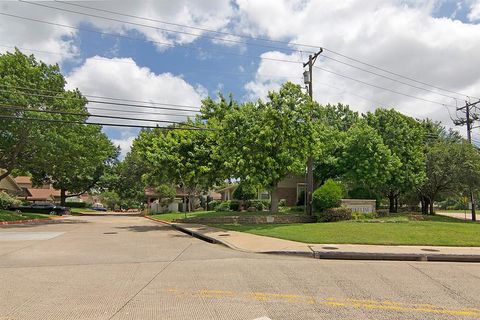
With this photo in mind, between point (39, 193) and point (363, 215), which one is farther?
point (39, 193)

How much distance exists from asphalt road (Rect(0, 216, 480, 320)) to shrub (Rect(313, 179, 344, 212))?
11262 millimetres

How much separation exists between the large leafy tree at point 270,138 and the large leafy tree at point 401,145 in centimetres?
985

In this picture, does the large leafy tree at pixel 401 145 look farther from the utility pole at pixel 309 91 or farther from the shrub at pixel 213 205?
the shrub at pixel 213 205

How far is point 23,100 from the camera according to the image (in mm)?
24766

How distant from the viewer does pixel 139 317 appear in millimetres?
5770

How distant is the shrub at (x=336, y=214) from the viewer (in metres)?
22.1

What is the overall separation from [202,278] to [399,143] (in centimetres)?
2659

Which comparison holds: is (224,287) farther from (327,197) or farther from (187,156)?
(187,156)

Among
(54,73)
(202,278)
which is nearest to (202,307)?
(202,278)

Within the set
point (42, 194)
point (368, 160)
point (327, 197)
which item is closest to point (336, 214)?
point (327, 197)

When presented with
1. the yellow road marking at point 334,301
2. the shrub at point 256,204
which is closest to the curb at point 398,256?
the yellow road marking at point 334,301

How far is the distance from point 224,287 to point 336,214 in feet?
51.0

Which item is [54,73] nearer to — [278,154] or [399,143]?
[278,154]

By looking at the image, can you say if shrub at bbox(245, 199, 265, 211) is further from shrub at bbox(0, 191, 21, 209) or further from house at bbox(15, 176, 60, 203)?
Result: house at bbox(15, 176, 60, 203)
